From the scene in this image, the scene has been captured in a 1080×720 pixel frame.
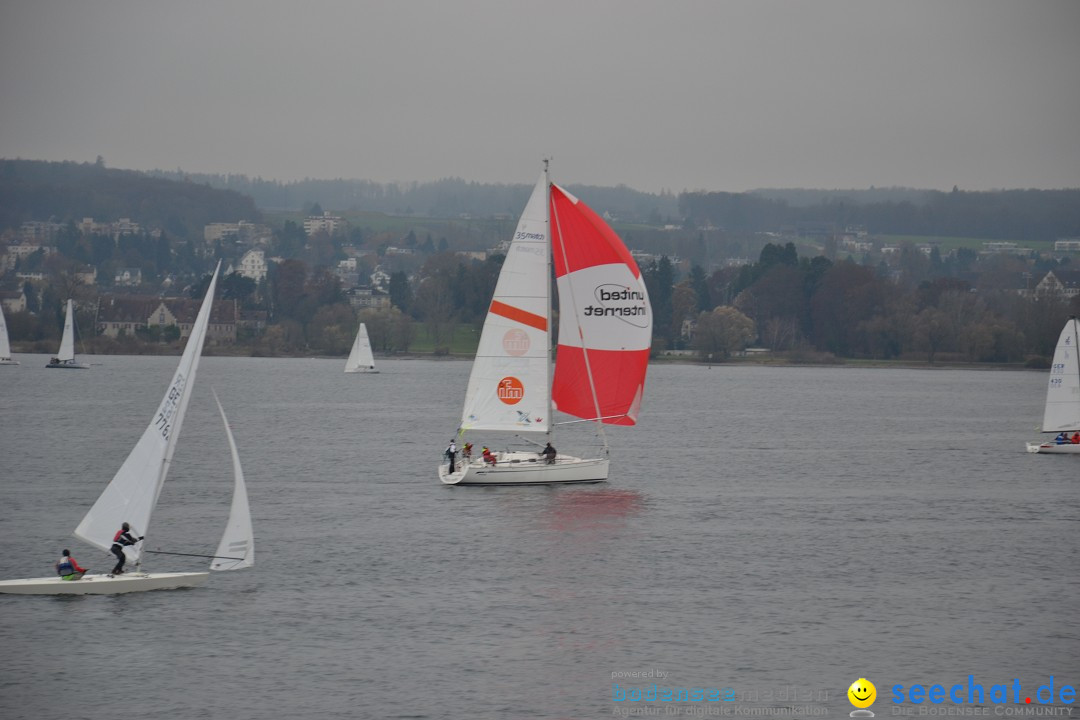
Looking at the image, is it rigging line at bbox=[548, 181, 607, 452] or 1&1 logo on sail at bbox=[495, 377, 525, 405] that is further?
1&1 logo on sail at bbox=[495, 377, 525, 405]

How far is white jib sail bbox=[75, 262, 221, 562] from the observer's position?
106 feet

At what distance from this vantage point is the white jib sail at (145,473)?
32406 millimetres

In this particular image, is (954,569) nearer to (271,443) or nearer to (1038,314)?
(271,443)

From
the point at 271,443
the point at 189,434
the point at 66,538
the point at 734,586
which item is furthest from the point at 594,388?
the point at 189,434

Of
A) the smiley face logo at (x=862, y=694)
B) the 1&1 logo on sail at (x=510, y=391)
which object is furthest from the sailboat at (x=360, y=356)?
the smiley face logo at (x=862, y=694)

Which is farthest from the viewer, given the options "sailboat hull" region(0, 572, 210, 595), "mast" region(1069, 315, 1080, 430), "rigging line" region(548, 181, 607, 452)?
"mast" region(1069, 315, 1080, 430)

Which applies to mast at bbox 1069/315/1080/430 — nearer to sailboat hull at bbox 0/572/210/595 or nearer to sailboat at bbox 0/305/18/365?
sailboat hull at bbox 0/572/210/595

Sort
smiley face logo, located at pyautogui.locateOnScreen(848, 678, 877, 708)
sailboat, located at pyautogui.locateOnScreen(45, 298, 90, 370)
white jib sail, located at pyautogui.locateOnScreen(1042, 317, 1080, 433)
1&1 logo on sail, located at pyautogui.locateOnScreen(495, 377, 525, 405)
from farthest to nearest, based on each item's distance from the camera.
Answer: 1. sailboat, located at pyautogui.locateOnScreen(45, 298, 90, 370)
2. white jib sail, located at pyautogui.locateOnScreen(1042, 317, 1080, 433)
3. 1&1 logo on sail, located at pyautogui.locateOnScreen(495, 377, 525, 405)
4. smiley face logo, located at pyautogui.locateOnScreen(848, 678, 877, 708)

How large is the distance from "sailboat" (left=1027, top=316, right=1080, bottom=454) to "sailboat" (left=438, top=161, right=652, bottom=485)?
92.9ft

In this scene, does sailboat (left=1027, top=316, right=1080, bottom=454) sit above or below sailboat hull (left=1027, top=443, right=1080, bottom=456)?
above

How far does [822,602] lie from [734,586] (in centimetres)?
262

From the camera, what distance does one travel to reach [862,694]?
28.4 metres

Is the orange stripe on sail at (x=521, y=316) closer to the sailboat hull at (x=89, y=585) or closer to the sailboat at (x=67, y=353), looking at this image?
the sailboat hull at (x=89, y=585)

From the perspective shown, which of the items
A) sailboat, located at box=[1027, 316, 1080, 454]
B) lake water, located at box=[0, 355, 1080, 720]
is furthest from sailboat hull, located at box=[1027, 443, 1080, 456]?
lake water, located at box=[0, 355, 1080, 720]
